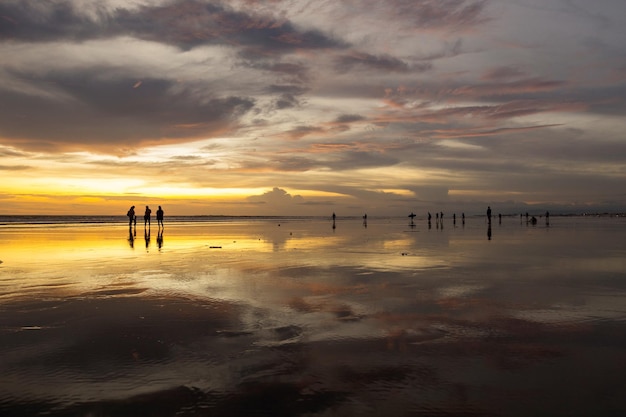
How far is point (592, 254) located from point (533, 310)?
14677 millimetres

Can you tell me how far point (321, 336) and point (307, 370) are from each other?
1.71m

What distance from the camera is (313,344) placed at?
25.0 feet

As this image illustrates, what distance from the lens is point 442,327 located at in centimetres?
868

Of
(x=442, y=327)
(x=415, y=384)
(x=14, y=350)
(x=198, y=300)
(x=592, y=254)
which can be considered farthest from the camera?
(x=592, y=254)

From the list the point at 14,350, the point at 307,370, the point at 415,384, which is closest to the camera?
the point at 415,384

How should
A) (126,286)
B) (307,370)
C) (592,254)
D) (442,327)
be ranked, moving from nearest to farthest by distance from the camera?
(307,370)
(442,327)
(126,286)
(592,254)

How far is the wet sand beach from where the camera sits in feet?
17.9

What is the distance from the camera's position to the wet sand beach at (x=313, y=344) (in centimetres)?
544

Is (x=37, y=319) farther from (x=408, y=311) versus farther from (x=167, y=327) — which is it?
(x=408, y=311)

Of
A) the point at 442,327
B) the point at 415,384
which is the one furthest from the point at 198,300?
the point at 415,384

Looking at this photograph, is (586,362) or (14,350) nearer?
(586,362)

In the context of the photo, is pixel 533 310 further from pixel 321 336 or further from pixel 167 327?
pixel 167 327

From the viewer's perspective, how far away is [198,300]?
11219 mm

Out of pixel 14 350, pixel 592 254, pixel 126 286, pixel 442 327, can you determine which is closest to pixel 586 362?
pixel 442 327
